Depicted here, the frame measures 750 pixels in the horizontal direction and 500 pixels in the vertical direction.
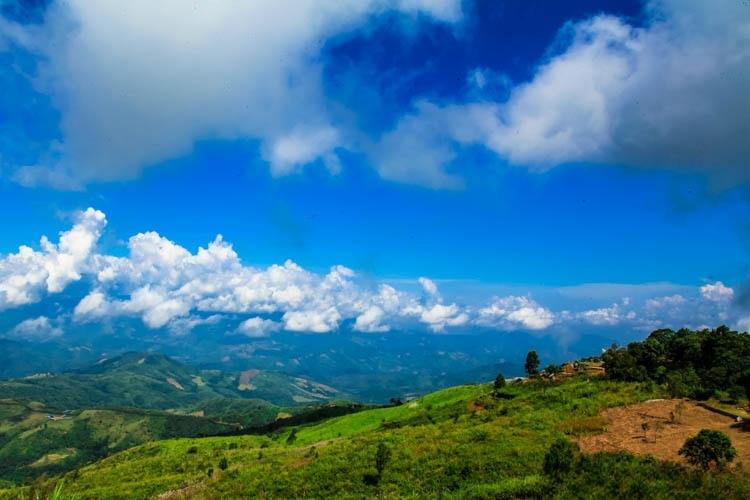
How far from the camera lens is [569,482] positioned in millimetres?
22531

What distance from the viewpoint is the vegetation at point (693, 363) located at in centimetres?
4256

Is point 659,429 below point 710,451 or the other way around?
the other way around

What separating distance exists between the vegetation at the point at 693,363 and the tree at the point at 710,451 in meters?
20.2

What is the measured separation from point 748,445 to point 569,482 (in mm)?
13644

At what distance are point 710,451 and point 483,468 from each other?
12.6 m

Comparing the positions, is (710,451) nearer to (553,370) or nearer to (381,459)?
(381,459)

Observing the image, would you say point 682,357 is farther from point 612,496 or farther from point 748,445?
point 612,496

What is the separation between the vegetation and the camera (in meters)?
42.6

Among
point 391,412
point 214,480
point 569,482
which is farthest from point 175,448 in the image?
point 569,482

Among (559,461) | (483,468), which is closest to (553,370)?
(483,468)

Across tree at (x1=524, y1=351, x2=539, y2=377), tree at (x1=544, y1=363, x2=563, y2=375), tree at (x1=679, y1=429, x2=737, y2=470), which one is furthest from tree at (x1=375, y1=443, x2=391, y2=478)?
tree at (x1=544, y1=363, x2=563, y2=375)

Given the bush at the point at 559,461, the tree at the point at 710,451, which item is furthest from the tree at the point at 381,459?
the tree at the point at 710,451

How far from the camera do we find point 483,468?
30.1m

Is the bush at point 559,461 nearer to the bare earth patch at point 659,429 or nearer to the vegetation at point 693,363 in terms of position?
the bare earth patch at point 659,429
